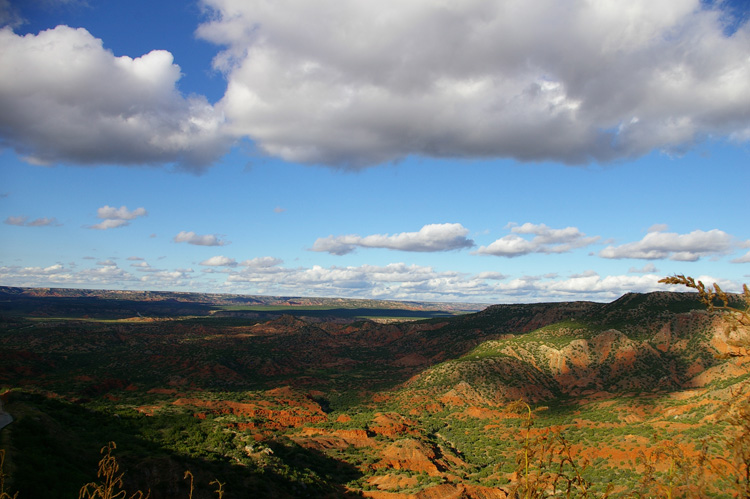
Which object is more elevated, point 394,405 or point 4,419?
point 4,419

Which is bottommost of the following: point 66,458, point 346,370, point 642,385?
point 346,370

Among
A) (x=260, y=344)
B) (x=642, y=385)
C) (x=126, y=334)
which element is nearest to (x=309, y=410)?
(x=642, y=385)

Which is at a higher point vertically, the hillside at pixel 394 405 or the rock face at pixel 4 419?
the rock face at pixel 4 419

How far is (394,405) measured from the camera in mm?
82938

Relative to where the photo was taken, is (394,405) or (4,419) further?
(394,405)

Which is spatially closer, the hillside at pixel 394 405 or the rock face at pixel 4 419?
the hillside at pixel 394 405

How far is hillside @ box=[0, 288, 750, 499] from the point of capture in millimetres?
28312

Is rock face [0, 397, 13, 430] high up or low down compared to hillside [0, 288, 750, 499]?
up

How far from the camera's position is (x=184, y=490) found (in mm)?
28484

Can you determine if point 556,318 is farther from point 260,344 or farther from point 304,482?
point 304,482

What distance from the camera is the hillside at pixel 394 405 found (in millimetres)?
28312

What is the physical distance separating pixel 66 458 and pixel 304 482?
18.6 metres

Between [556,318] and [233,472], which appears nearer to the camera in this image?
[233,472]

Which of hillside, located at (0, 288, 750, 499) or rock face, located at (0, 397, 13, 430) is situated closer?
hillside, located at (0, 288, 750, 499)
